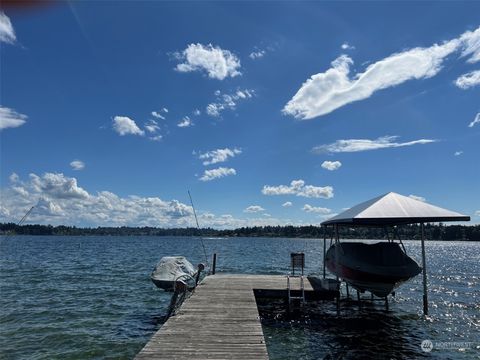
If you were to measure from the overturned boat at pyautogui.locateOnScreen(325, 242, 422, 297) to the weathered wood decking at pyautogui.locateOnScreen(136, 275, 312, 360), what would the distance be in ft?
14.2

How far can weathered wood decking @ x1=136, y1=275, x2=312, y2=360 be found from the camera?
25.7ft

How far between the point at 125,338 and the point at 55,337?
2617 mm

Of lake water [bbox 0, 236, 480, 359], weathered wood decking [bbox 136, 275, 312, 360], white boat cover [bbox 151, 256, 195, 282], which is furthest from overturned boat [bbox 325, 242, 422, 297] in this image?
white boat cover [bbox 151, 256, 195, 282]

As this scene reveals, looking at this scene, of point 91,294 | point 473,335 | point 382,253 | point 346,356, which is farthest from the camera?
point 91,294

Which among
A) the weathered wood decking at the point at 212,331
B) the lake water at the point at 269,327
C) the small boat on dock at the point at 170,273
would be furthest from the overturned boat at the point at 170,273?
the weathered wood decking at the point at 212,331

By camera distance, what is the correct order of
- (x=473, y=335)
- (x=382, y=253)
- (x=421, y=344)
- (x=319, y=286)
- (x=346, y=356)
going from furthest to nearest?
(x=319, y=286), (x=382, y=253), (x=473, y=335), (x=421, y=344), (x=346, y=356)

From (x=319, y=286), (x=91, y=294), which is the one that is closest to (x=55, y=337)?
(x=91, y=294)

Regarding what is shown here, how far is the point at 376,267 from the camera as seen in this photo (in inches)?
586

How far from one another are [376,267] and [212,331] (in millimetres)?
8077

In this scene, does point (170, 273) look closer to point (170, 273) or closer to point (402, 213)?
point (170, 273)

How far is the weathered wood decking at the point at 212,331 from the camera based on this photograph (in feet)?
25.7

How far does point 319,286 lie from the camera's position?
17.7 meters

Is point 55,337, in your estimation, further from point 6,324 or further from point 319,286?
point 319,286

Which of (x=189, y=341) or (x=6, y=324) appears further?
(x=6, y=324)
